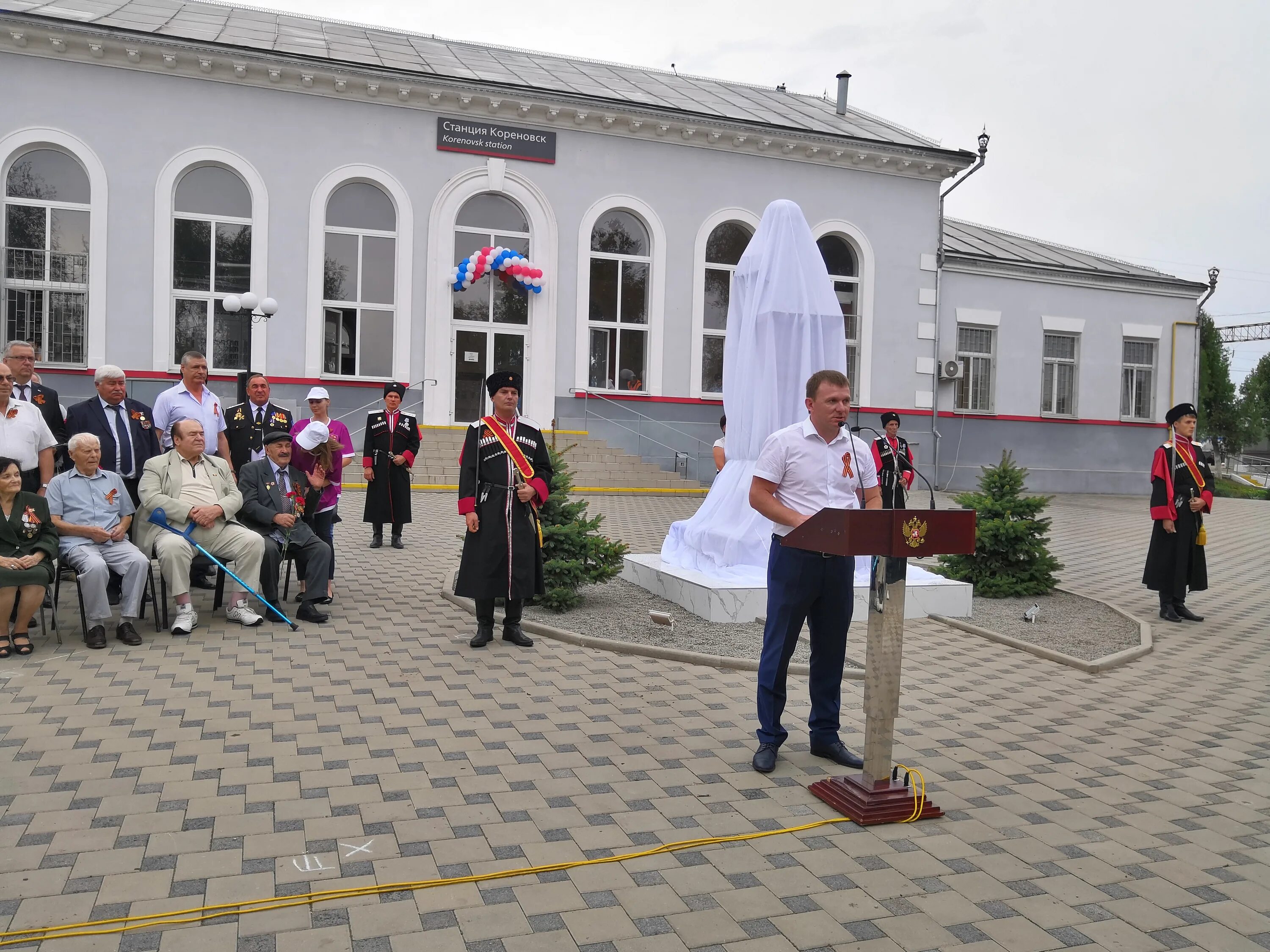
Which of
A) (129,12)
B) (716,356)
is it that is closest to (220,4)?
(129,12)

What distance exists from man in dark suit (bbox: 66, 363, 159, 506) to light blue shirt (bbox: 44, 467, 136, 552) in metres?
0.54

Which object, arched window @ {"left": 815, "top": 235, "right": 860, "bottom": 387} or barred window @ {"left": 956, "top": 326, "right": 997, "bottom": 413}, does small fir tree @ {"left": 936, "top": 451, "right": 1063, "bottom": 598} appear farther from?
barred window @ {"left": 956, "top": 326, "right": 997, "bottom": 413}

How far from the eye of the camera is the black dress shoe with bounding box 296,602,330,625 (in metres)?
8.21

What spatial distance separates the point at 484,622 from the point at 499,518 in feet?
2.69

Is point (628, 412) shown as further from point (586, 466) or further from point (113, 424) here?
point (113, 424)

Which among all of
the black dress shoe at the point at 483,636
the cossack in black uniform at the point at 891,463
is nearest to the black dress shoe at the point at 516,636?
the black dress shoe at the point at 483,636

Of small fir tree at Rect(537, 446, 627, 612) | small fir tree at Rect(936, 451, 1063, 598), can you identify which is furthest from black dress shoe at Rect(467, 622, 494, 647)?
small fir tree at Rect(936, 451, 1063, 598)

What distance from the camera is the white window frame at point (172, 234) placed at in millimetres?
19266

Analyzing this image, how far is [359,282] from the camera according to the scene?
20828 mm

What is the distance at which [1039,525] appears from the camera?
1064 centimetres

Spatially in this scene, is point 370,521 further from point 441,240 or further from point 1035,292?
point 1035,292

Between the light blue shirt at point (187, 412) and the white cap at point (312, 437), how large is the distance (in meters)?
0.86

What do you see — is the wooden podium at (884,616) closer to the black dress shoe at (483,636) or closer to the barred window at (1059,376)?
the black dress shoe at (483,636)

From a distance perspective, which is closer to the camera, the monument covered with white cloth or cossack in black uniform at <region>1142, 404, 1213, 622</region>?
the monument covered with white cloth
